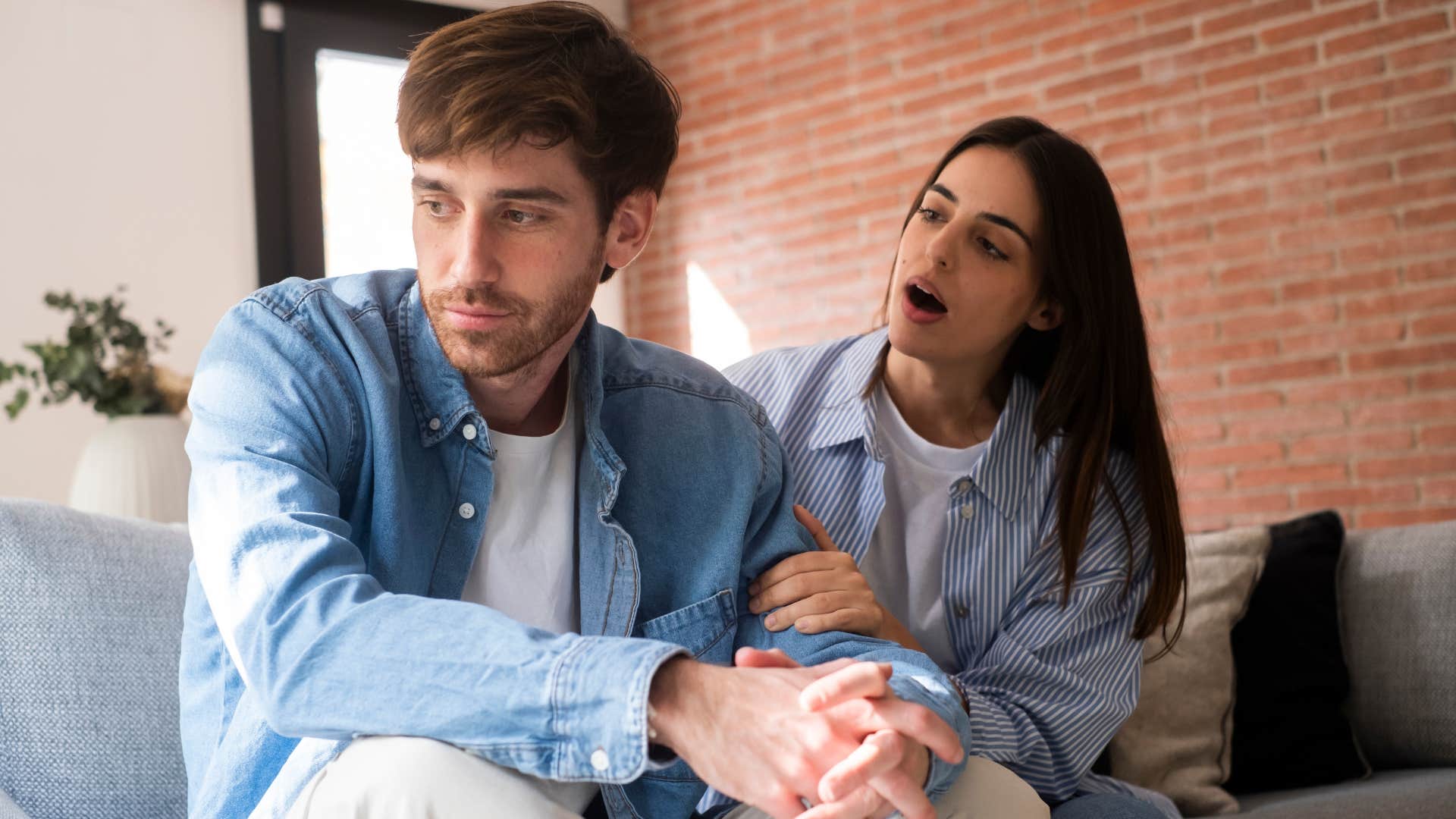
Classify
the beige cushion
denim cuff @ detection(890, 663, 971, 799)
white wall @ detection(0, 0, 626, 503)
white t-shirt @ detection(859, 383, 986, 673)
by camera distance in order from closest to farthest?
denim cuff @ detection(890, 663, 971, 799) → white t-shirt @ detection(859, 383, 986, 673) → the beige cushion → white wall @ detection(0, 0, 626, 503)

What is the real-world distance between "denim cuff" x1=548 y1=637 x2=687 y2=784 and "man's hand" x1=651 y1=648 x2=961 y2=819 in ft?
0.11

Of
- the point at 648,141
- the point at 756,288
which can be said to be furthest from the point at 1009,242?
the point at 756,288

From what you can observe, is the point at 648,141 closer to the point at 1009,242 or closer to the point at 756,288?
the point at 1009,242

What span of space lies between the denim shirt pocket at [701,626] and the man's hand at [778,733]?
11.3 inches

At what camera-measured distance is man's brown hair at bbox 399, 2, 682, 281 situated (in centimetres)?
127

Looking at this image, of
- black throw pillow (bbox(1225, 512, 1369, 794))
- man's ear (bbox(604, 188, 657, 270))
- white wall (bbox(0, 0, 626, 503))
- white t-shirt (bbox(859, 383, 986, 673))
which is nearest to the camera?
man's ear (bbox(604, 188, 657, 270))

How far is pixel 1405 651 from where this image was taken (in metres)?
2.25

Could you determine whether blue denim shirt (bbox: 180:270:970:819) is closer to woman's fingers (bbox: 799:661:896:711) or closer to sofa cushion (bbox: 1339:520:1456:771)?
woman's fingers (bbox: 799:661:896:711)

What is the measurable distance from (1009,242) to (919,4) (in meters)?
2.88

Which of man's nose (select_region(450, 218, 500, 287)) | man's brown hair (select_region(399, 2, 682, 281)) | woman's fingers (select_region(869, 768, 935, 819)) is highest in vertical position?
man's brown hair (select_region(399, 2, 682, 281))

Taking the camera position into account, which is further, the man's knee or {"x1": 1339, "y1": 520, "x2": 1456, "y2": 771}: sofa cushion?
{"x1": 1339, "y1": 520, "x2": 1456, "y2": 771}: sofa cushion

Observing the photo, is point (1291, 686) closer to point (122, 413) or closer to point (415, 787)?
point (415, 787)

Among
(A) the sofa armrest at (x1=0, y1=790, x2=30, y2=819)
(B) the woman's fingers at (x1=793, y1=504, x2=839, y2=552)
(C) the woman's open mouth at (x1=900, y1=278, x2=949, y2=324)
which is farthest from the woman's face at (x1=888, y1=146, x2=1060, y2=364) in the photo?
(A) the sofa armrest at (x1=0, y1=790, x2=30, y2=819)

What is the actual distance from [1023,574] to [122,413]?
1798mm
